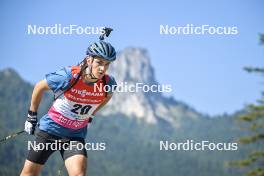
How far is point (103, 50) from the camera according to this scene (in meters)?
9.02

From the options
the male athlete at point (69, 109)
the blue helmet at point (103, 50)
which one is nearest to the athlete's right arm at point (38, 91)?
the male athlete at point (69, 109)

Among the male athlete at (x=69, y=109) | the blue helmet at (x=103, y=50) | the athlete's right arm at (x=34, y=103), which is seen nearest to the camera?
the blue helmet at (x=103, y=50)

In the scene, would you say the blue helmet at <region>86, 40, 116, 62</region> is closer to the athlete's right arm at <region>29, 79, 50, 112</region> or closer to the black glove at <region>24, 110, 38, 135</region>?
the athlete's right arm at <region>29, 79, 50, 112</region>

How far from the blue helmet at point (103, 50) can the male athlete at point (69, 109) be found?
0.05 ft

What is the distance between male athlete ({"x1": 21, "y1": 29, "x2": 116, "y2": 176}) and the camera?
30.6 feet

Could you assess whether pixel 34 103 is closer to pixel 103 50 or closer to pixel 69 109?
pixel 69 109

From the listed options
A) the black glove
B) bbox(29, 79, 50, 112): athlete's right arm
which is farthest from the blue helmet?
the black glove

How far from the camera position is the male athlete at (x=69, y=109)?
933 centimetres

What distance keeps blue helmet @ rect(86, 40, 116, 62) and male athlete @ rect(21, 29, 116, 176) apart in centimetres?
1

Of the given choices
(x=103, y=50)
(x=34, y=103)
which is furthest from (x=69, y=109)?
(x=103, y=50)

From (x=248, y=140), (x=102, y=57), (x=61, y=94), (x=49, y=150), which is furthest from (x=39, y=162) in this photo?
(x=248, y=140)

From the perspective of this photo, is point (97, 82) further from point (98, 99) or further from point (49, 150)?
point (49, 150)

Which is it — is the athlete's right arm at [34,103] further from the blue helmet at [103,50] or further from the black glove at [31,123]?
the blue helmet at [103,50]

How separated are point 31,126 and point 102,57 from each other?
1522 mm
